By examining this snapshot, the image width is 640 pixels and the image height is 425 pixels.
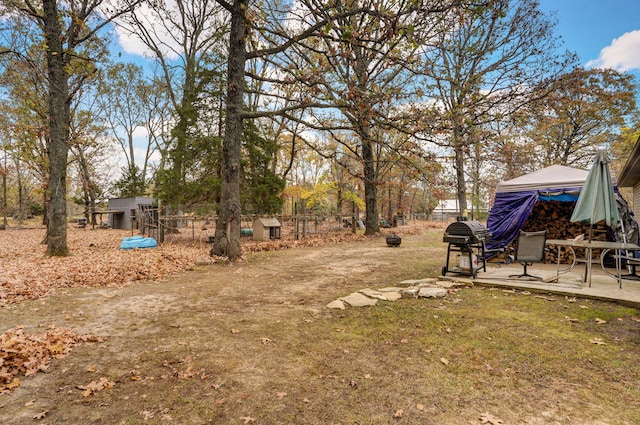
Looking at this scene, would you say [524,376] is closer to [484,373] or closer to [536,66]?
[484,373]

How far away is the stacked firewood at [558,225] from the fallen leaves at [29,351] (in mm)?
11056

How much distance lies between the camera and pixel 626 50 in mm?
15914

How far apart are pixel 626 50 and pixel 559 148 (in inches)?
229

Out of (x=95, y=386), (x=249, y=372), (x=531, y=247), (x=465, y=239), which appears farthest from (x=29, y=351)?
(x=531, y=247)

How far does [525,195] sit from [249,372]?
344 inches

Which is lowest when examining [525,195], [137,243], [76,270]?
[76,270]

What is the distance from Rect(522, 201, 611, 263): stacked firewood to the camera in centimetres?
869

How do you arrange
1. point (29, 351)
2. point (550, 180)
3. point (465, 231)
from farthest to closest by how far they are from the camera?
point (550, 180) < point (465, 231) < point (29, 351)

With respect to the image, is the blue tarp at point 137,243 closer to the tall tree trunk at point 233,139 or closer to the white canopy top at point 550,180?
the tall tree trunk at point 233,139

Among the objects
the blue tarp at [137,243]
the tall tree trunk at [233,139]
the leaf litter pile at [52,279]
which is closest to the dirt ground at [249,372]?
the leaf litter pile at [52,279]

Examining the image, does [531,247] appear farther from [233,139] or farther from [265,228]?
[265,228]

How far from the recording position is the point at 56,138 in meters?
9.29

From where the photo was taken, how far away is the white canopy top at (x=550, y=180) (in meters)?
8.11

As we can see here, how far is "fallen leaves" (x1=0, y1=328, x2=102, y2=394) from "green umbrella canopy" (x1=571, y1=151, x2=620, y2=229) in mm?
8399
